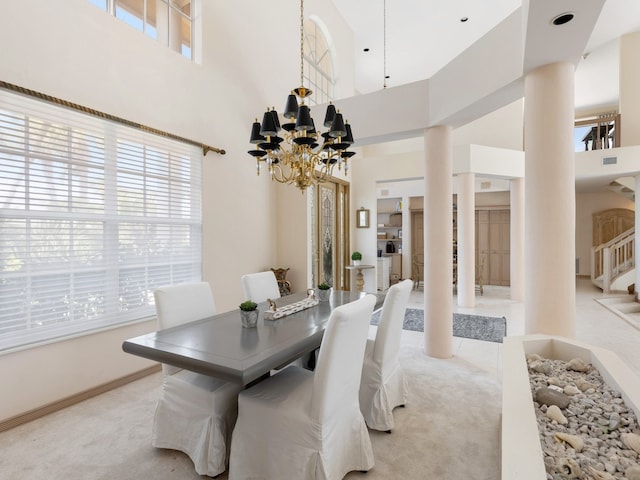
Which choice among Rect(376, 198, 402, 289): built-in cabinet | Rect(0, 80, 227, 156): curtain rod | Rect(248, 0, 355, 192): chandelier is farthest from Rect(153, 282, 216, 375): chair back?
Rect(376, 198, 402, 289): built-in cabinet

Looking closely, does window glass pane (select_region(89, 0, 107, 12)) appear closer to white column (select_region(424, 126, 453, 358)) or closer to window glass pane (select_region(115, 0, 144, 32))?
window glass pane (select_region(115, 0, 144, 32))

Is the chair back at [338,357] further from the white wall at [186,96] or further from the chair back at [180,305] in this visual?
the white wall at [186,96]

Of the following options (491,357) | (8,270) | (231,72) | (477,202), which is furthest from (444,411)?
(477,202)

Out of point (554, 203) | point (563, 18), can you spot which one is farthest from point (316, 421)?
point (563, 18)

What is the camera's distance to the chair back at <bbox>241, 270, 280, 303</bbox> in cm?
322

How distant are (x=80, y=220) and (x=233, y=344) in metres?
1.93

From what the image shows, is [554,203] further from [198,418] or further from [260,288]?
[198,418]

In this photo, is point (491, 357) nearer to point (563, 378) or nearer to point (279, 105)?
point (563, 378)

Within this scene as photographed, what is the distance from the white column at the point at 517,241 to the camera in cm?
678

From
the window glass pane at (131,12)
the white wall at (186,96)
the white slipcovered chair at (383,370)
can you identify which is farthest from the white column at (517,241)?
the window glass pane at (131,12)

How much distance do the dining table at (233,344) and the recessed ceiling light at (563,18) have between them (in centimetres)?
226

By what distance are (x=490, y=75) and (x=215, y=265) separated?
11.4 feet

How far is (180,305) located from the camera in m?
2.44

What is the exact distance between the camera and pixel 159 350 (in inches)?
69.9
